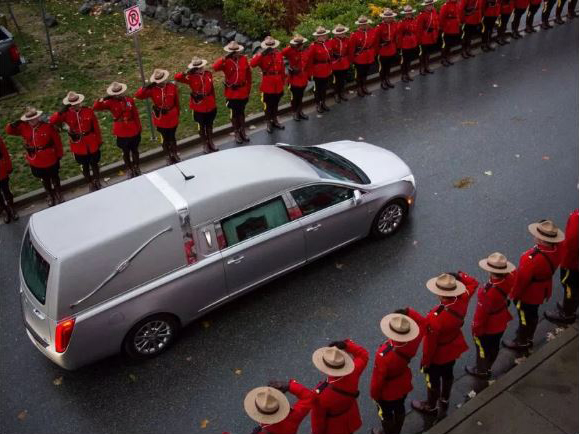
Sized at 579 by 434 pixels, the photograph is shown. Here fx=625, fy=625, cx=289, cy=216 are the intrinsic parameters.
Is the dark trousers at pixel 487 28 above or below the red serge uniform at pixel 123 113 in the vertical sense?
below

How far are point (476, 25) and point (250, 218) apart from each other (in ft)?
30.5

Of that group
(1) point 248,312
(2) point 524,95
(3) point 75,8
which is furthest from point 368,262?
(3) point 75,8

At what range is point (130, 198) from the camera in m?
7.04

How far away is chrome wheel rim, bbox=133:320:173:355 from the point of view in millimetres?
6844

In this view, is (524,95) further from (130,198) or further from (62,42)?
(62,42)

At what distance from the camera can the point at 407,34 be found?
12969mm

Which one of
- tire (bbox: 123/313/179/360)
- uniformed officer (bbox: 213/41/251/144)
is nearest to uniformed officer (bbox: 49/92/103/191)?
uniformed officer (bbox: 213/41/251/144)

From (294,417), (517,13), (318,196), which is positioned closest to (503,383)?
(294,417)

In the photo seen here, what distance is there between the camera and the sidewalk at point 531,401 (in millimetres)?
6125

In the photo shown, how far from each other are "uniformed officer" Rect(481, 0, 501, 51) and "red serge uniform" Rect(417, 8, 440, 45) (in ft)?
5.73

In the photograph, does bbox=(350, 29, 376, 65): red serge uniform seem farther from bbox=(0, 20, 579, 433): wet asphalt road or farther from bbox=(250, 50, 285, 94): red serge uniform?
bbox=(250, 50, 285, 94): red serge uniform

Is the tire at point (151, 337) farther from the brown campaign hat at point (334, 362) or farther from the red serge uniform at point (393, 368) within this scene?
the red serge uniform at point (393, 368)

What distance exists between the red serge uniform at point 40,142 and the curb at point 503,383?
6.56 meters

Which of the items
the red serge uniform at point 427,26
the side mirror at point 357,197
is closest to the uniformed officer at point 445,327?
the side mirror at point 357,197
